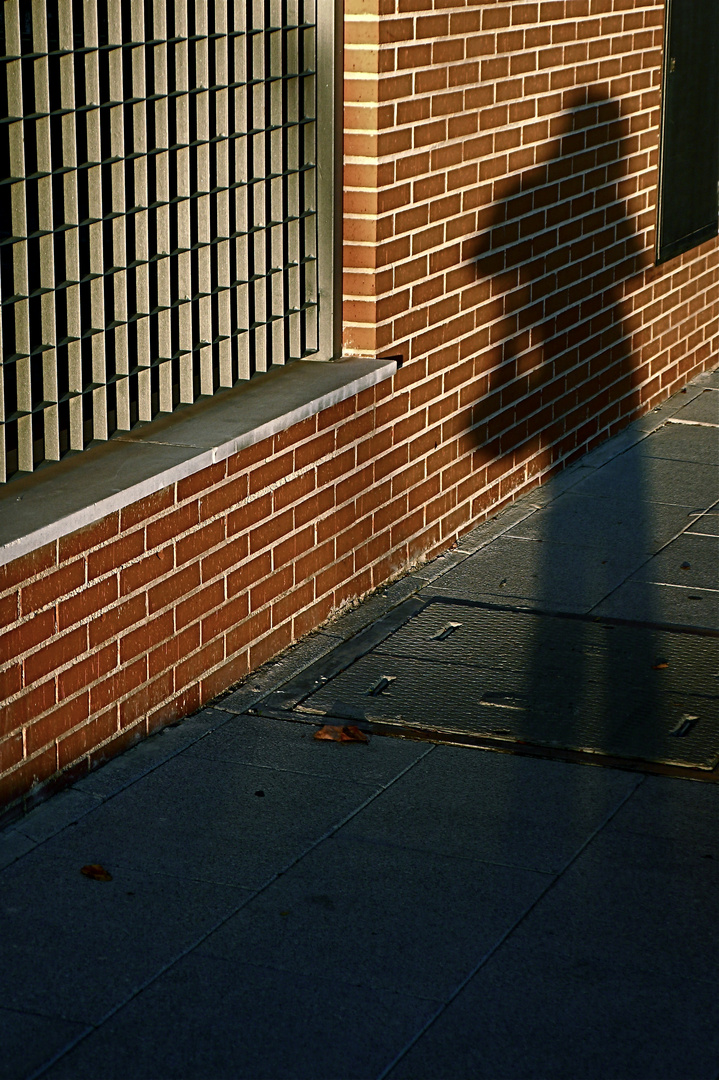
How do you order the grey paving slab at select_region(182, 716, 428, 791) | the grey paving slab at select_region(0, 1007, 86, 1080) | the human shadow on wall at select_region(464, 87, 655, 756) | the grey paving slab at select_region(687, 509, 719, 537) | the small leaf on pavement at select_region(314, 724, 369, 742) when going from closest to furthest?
the grey paving slab at select_region(0, 1007, 86, 1080), the grey paving slab at select_region(182, 716, 428, 791), the small leaf on pavement at select_region(314, 724, 369, 742), the human shadow on wall at select_region(464, 87, 655, 756), the grey paving slab at select_region(687, 509, 719, 537)

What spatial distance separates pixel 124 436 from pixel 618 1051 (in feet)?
8.84

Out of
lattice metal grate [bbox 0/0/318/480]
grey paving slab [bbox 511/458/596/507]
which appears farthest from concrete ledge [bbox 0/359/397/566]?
grey paving slab [bbox 511/458/596/507]

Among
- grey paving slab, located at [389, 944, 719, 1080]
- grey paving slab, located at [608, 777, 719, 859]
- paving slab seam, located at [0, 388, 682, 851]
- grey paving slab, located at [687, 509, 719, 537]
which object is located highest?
grey paving slab, located at [389, 944, 719, 1080]

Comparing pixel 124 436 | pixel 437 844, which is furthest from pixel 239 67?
pixel 437 844

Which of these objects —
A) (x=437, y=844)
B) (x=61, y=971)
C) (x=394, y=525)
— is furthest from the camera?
(x=394, y=525)

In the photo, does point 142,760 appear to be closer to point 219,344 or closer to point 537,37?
point 219,344

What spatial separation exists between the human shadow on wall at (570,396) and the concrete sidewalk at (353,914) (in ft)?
2.38

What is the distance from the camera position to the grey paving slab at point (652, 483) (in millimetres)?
7922

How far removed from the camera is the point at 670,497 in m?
7.96

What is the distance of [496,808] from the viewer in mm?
4805

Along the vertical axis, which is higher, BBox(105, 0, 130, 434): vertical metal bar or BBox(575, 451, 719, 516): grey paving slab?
BBox(105, 0, 130, 434): vertical metal bar

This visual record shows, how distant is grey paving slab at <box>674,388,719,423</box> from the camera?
374 inches

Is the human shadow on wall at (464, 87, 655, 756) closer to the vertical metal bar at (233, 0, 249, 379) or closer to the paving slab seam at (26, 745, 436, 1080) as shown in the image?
the paving slab seam at (26, 745, 436, 1080)

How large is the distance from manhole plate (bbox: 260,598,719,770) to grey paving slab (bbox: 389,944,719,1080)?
4.42ft
